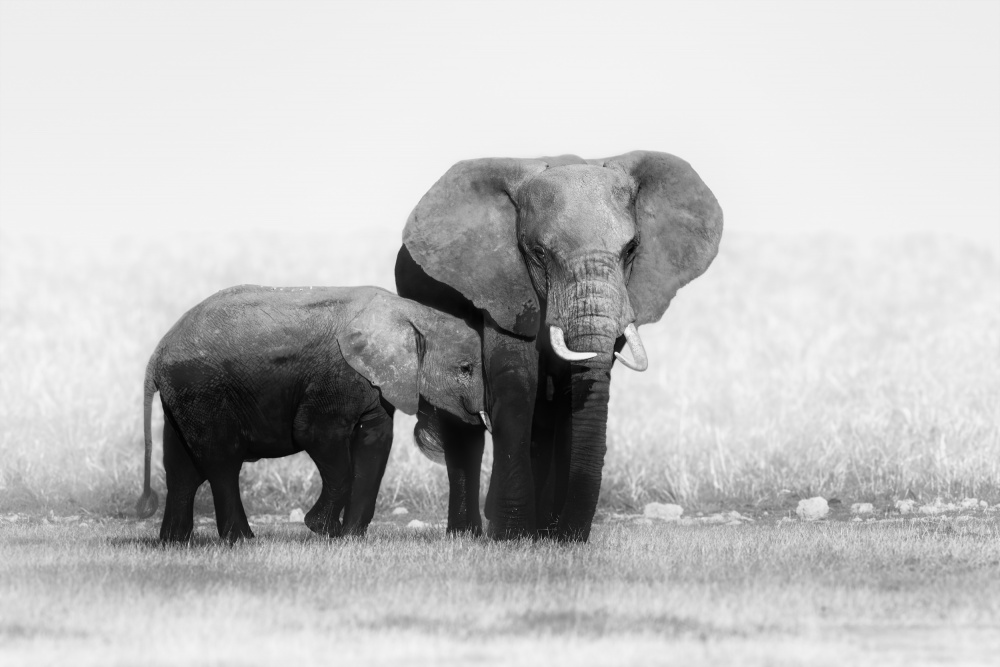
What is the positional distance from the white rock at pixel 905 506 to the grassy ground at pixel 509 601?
3.45 m

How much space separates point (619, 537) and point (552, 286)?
2.17m

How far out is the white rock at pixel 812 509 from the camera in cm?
1515

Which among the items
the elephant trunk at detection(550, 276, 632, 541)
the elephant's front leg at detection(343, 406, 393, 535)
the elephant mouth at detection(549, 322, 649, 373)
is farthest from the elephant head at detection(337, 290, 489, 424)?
the elephant mouth at detection(549, 322, 649, 373)

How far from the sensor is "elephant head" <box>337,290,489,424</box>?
12188mm

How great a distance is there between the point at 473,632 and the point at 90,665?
5.89ft

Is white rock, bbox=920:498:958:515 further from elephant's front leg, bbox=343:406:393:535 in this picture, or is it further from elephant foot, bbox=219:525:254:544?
elephant foot, bbox=219:525:254:544

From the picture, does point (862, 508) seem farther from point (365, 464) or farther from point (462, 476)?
point (365, 464)

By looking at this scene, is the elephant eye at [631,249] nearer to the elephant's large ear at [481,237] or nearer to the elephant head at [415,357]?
the elephant's large ear at [481,237]

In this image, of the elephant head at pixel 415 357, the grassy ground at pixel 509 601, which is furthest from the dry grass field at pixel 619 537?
the elephant head at pixel 415 357

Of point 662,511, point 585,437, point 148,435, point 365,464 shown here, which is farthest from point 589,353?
point 662,511

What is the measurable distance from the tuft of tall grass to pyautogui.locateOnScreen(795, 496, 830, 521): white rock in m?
0.84

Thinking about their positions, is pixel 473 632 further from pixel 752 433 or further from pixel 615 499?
pixel 752 433

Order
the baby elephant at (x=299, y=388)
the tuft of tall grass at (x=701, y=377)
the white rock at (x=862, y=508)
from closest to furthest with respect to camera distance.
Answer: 1. the baby elephant at (x=299, y=388)
2. the white rock at (x=862, y=508)
3. the tuft of tall grass at (x=701, y=377)

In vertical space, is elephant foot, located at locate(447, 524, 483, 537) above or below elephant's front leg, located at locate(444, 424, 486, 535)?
below
